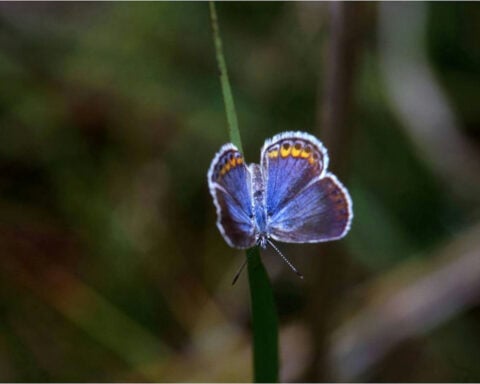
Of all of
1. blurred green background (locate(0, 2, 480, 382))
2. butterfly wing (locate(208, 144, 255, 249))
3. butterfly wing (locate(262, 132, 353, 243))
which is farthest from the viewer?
blurred green background (locate(0, 2, 480, 382))

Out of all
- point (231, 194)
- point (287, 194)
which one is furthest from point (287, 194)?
point (231, 194)

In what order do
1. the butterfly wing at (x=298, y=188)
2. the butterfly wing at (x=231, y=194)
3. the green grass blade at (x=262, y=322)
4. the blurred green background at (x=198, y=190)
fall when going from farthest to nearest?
1. the blurred green background at (x=198, y=190)
2. the butterfly wing at (x=298, y=188)
3. the butterfly wing at (x=231, y=194)
4. the green grass blade at (x=262, y=322)

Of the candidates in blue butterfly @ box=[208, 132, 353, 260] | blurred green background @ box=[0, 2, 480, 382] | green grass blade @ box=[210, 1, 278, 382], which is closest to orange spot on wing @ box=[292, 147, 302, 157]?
blue butterfly @ box=[208, 132, 353, 260]

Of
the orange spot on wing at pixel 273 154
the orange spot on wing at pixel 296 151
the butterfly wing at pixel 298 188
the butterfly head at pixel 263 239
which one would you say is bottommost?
the butterfly head at pixel 263 239

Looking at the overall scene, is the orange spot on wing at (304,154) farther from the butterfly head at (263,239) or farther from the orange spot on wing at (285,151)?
the butterfly head at (263,239)

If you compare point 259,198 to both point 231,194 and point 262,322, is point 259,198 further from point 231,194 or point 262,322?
point 262,322

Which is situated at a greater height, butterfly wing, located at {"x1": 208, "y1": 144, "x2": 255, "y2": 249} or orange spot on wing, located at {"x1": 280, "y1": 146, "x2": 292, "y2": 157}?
orange spot on wing, located at {"x1": 280, "y1": 146, "x2": 292, "y2": 157}

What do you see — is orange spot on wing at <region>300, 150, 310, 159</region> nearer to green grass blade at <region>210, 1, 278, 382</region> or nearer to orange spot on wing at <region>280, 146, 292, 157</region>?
orange spot on wing at <region>280, 146, 292, 157</region>

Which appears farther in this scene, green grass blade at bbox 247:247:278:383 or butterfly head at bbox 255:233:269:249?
butterfly head at bbox 255:233:269:249

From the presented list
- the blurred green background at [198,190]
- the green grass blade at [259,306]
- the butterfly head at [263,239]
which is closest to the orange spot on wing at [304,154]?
the butterfly head at [263,239]
